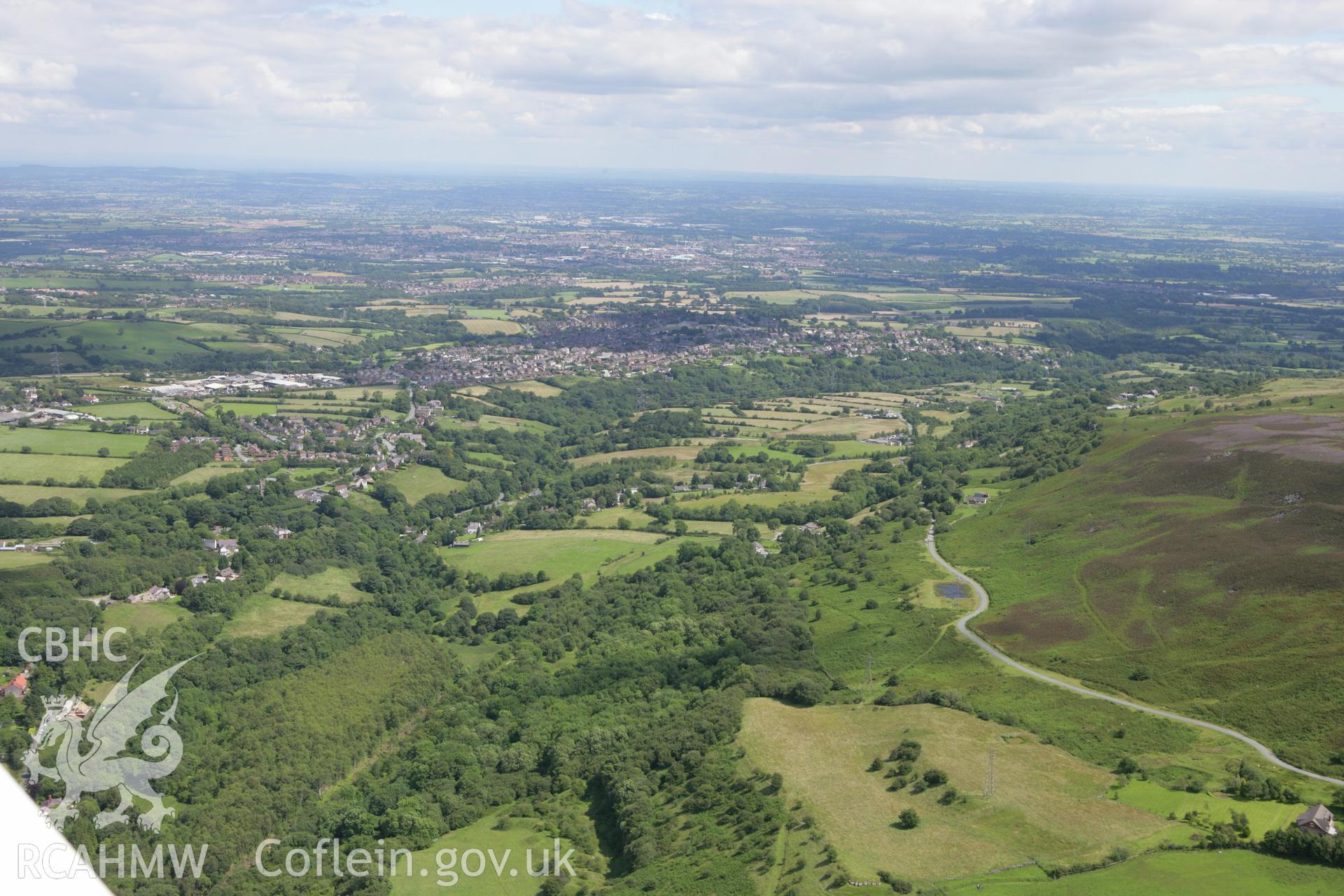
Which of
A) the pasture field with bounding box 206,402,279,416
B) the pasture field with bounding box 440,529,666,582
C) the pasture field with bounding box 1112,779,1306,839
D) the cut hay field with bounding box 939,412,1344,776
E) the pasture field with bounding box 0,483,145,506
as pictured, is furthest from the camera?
the pasture field with bounding box 206,402,279,416

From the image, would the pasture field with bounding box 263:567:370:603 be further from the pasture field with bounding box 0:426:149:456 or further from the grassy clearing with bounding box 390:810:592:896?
the grassy clearing with bounding box 390:810:592:896

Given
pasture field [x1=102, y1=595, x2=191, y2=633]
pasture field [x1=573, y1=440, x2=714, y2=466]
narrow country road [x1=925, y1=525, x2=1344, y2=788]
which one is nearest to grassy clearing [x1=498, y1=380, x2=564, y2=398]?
pasture field [x1=573, y1=440, x2=714, y2=466]

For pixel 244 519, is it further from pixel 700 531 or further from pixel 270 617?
pixel 700 531

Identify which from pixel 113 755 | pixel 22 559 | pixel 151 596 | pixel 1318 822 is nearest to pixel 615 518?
pixel 151 596

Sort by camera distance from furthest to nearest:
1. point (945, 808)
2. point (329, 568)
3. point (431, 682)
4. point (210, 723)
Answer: point (329, 568)
point (431, 682)
point (210, 723)
point (945, 808)

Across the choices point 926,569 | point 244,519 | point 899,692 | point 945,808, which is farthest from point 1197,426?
point 244,519

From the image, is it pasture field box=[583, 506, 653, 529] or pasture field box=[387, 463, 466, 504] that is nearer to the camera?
pasture field box=[583, 506, 653, 529]

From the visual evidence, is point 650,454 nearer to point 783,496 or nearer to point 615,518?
point 615,518
